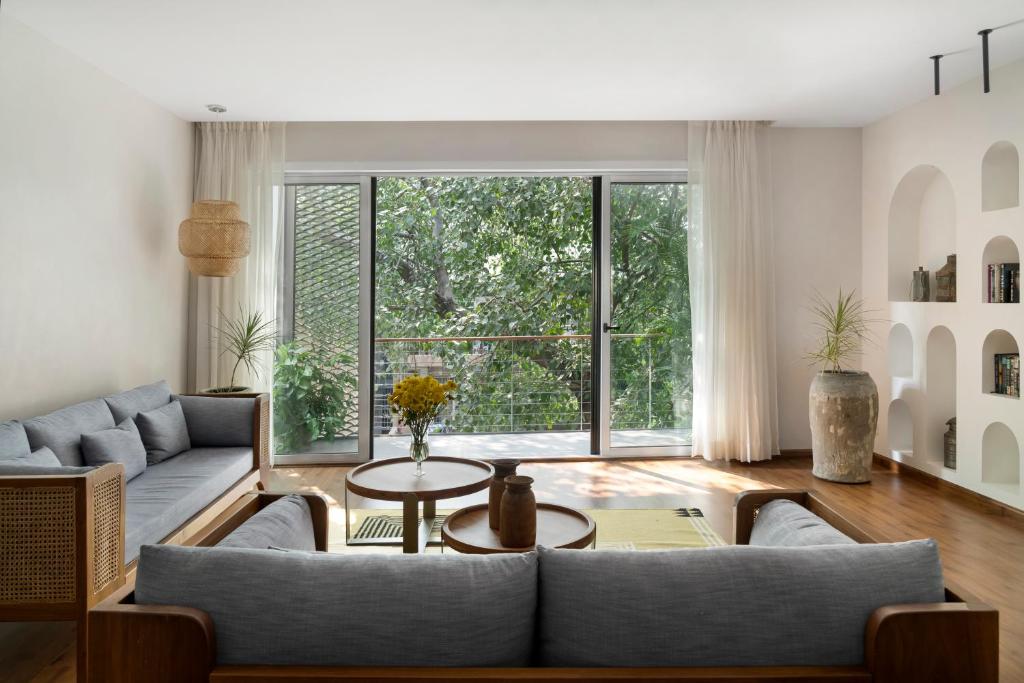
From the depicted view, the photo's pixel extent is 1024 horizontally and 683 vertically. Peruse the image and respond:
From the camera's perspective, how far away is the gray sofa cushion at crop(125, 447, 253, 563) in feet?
9.57

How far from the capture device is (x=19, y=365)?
3.49 m

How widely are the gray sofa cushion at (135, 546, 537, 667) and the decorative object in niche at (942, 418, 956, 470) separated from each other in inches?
178

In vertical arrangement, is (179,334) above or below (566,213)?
below

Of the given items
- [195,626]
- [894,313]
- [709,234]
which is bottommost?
[195,626]

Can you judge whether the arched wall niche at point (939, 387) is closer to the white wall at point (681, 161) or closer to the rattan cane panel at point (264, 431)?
the white wall at point (681, 161)

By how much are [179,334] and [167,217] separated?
89 cm

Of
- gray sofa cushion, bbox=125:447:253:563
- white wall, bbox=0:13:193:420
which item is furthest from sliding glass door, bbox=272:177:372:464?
gray sofa cushion, bbox=125:447:253:563

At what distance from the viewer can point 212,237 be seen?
4.80 meters

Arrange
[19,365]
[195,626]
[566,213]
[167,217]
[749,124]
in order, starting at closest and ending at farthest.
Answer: [195,626] < [19,365] < [167,217] < [749,124] < [566,213]

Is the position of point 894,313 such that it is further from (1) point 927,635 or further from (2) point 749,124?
(1) point 927,635

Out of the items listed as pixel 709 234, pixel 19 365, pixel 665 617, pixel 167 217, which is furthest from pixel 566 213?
pixel 665 617

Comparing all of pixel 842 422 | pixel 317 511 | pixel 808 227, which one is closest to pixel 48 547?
pixel 317 511

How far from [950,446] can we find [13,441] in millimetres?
5360

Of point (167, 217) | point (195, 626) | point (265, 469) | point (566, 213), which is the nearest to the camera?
point (195, 626)
